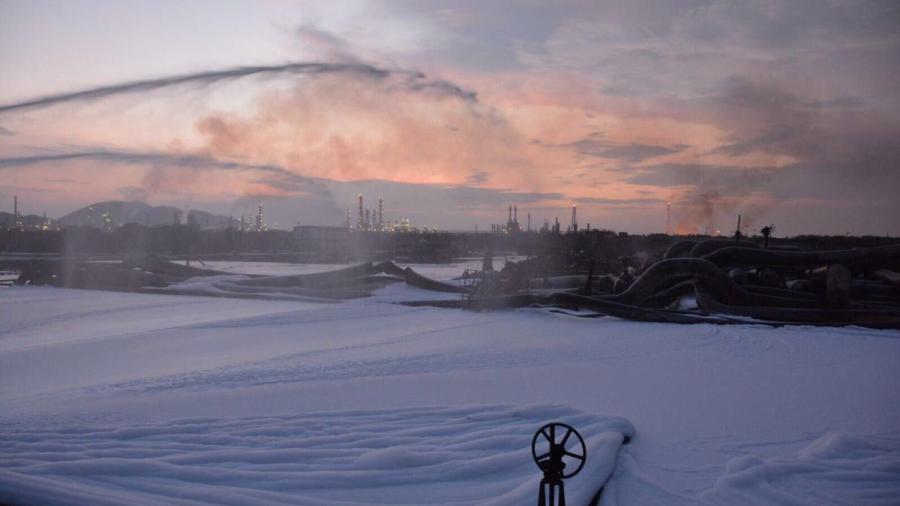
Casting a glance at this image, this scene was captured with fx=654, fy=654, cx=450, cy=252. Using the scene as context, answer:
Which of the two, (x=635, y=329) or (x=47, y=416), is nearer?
(x=47, y=416)

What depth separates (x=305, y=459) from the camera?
440 cm

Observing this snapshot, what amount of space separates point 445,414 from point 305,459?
1384 millimetres

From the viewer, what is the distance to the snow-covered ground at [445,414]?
391 cm

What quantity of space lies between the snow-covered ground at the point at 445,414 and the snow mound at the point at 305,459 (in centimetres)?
2

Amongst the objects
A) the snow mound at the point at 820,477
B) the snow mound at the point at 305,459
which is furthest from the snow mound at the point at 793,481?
the snow mound at the point at 305,459

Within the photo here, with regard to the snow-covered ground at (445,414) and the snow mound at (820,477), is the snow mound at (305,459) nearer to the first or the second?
the snow-covered ground at (445,414)

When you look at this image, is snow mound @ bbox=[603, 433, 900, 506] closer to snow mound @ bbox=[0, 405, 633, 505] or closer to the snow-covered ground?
the snow-covered ground

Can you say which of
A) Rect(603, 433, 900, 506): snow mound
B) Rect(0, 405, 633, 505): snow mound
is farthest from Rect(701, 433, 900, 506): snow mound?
Rect(0, 405, 633, 505): snow mound

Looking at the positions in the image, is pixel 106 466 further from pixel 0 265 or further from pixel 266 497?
pixel 0 265

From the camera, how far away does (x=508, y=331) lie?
10.9 meters

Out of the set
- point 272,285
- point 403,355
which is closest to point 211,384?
point 403,355

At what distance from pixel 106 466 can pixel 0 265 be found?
112ft

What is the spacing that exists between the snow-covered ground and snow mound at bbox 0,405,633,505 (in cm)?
2

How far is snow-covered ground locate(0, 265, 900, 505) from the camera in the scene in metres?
3.91
